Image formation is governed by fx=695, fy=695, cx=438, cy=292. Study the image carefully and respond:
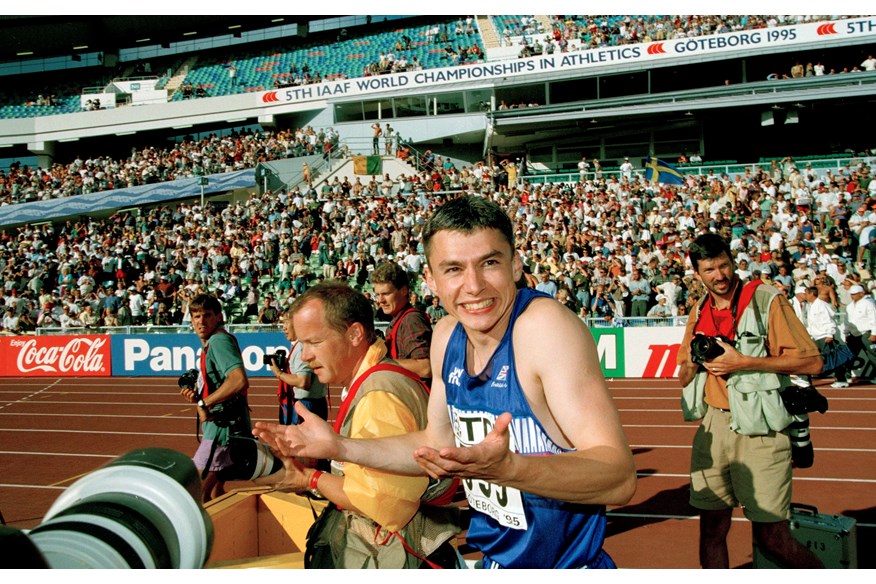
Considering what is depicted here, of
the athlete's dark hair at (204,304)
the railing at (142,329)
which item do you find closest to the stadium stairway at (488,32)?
the railing at (142,329)

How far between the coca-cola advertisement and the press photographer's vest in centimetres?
1838

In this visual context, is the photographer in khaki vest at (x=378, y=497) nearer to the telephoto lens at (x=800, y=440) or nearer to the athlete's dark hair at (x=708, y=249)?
the athlete's dark hair at (x=708, y=249)

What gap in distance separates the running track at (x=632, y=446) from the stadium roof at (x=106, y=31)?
31.9 meters

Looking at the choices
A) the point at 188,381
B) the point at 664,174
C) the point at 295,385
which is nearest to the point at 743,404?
the point at 295,385

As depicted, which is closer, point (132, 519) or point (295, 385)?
point (132, 519)

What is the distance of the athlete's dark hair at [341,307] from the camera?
114 inches

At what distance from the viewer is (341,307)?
2930 mm

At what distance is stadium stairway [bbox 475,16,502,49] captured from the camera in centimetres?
3429

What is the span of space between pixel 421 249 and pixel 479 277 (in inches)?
627

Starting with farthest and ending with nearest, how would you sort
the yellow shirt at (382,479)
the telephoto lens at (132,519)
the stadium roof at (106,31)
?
1. the stadium roof at (106,31)
2. the yellow shirt at (382,479)
3. the telephoto lens at (132,519)

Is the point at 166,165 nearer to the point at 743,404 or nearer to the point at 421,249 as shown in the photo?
the point at 421,249

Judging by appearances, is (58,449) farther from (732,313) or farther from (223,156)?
(223,156)

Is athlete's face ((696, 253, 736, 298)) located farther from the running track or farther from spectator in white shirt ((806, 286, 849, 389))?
spectator in white shirt ((806, 286, 849, 389))

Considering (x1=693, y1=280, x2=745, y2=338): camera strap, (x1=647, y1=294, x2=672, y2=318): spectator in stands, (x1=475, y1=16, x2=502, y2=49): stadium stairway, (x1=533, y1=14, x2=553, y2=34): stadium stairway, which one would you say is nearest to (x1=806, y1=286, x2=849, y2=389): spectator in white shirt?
(x1=647, y1=294, x2=672, y2=318): spectator in stands
